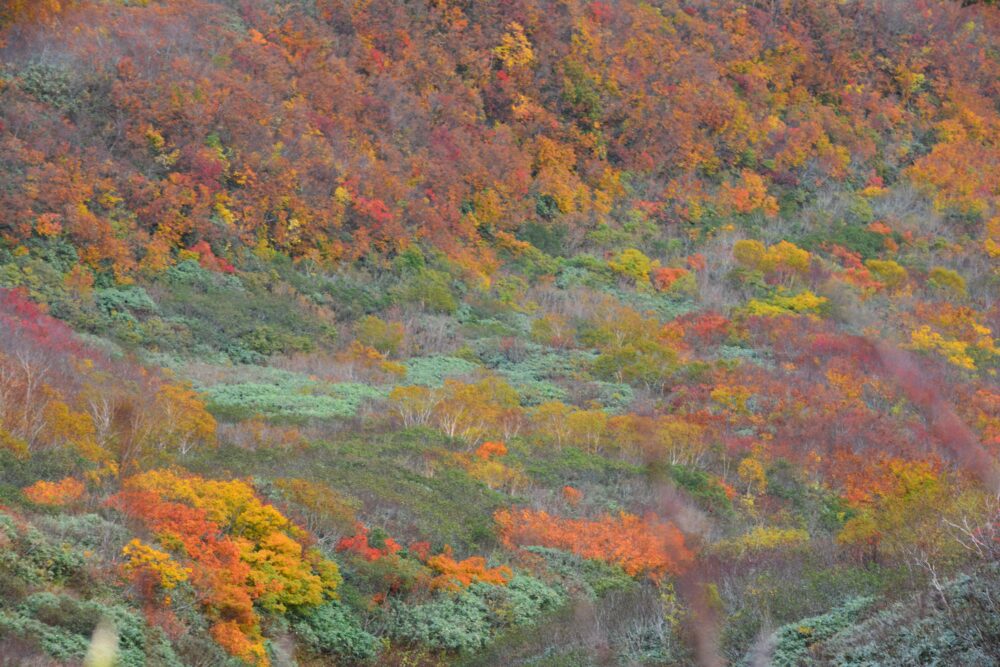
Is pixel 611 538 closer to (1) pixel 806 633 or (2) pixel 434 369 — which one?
(1) pixel 806 633

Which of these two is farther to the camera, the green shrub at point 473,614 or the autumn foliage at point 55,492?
the green shrub at point 473,614

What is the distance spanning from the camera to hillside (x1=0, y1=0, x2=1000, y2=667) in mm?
11938

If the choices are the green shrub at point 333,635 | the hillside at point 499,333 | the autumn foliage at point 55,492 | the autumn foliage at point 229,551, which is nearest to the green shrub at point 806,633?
the hillside at point 499,333

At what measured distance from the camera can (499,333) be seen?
2864 centimetres

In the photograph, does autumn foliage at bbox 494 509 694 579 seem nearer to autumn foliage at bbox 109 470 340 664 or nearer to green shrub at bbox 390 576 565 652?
green shrub at bbox 390 576 565 652

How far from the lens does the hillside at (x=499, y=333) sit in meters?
11.9

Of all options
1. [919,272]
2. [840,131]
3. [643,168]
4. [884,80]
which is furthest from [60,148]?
[884,80]

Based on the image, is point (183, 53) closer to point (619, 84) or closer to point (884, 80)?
point (619, 84)

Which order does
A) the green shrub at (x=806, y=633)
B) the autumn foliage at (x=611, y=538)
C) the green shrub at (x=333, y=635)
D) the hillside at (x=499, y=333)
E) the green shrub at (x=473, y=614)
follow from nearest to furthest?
1. the green shrub at (x=806, y=633)
2. the green shrub at (x=333, y=635)
3. the hillside at (x=499, y=333)
4. the green shrub at (x=473, y=614)
5. the autumn foliage at (x=611, y=538)

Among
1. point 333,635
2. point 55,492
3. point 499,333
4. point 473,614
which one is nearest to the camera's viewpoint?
point 333,635

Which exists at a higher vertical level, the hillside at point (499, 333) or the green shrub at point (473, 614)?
the hillside at point (499, 333)

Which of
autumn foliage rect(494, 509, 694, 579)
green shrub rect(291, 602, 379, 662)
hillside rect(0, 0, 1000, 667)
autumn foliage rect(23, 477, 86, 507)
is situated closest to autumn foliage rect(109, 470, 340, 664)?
hillside rect(0, 0, 1000, 667)

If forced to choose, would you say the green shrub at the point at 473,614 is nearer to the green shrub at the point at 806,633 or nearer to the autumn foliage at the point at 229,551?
the autumn foliage at the point at 229,551

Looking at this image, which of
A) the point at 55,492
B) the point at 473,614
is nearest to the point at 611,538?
the point at 473,614
